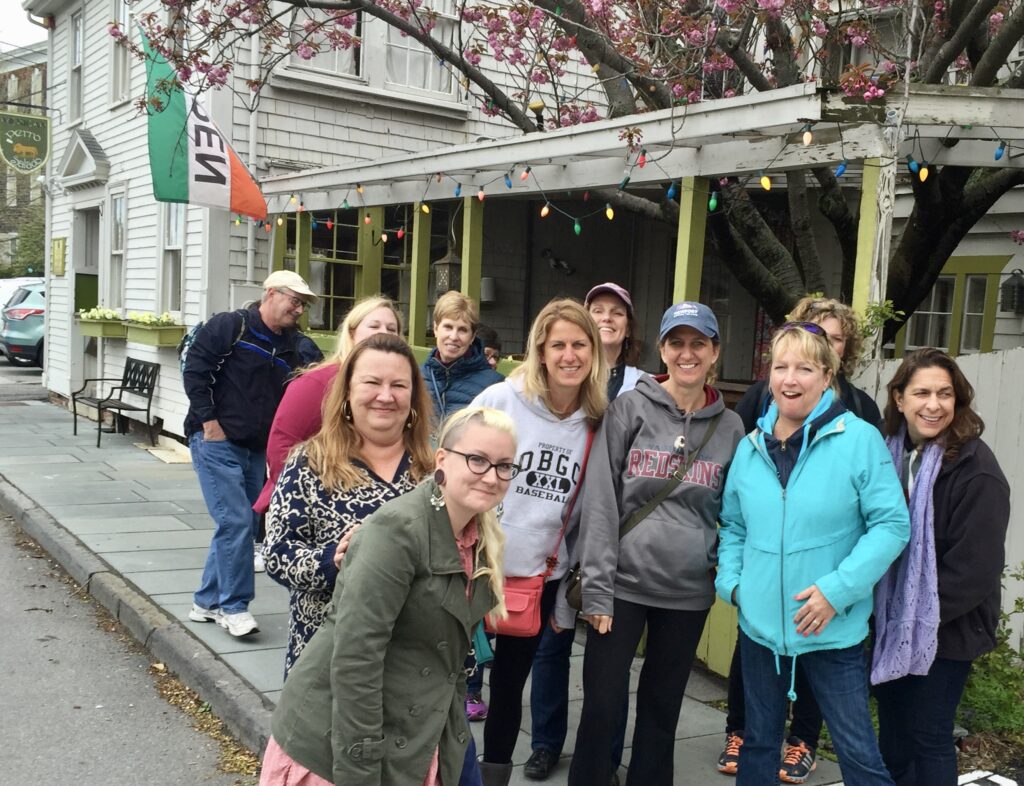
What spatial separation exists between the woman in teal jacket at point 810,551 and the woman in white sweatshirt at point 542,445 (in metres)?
0.58

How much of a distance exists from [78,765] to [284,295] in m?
2.47

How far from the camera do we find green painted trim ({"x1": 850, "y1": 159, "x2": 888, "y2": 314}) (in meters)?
4.75

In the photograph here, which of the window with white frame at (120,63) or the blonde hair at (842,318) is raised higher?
the window with white frame at (120,63)

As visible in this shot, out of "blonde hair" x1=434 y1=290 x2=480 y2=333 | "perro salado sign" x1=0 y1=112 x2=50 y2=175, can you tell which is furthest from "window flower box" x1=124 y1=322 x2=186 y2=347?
"blonde hair" x1=434 y1=290 x2=480 y2=333

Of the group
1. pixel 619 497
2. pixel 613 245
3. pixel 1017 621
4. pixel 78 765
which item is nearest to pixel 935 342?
pixel 613 245

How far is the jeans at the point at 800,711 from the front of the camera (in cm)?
395

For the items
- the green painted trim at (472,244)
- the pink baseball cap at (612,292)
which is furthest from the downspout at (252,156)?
the pink baseball cap at (612,292)

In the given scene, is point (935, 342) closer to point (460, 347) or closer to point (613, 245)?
point (613, 245)

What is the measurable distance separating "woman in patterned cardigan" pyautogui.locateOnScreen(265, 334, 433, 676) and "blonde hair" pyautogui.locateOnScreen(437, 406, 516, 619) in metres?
0.33

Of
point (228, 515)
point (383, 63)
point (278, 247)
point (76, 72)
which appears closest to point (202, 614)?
point (228, 515)

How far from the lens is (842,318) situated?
149 inches

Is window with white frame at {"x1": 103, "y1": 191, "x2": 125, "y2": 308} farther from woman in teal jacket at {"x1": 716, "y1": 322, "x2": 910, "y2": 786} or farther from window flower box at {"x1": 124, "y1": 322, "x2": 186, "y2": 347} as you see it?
woman in teal jacket at {"x1": 716, "y1": 322, "x2": 910, "y2": 786}

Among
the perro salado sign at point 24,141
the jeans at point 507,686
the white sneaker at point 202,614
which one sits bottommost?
the white sneaker at point 202,614

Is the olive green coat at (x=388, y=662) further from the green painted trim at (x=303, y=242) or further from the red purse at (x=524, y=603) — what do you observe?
the green painted trim at (x=303, y=242)
